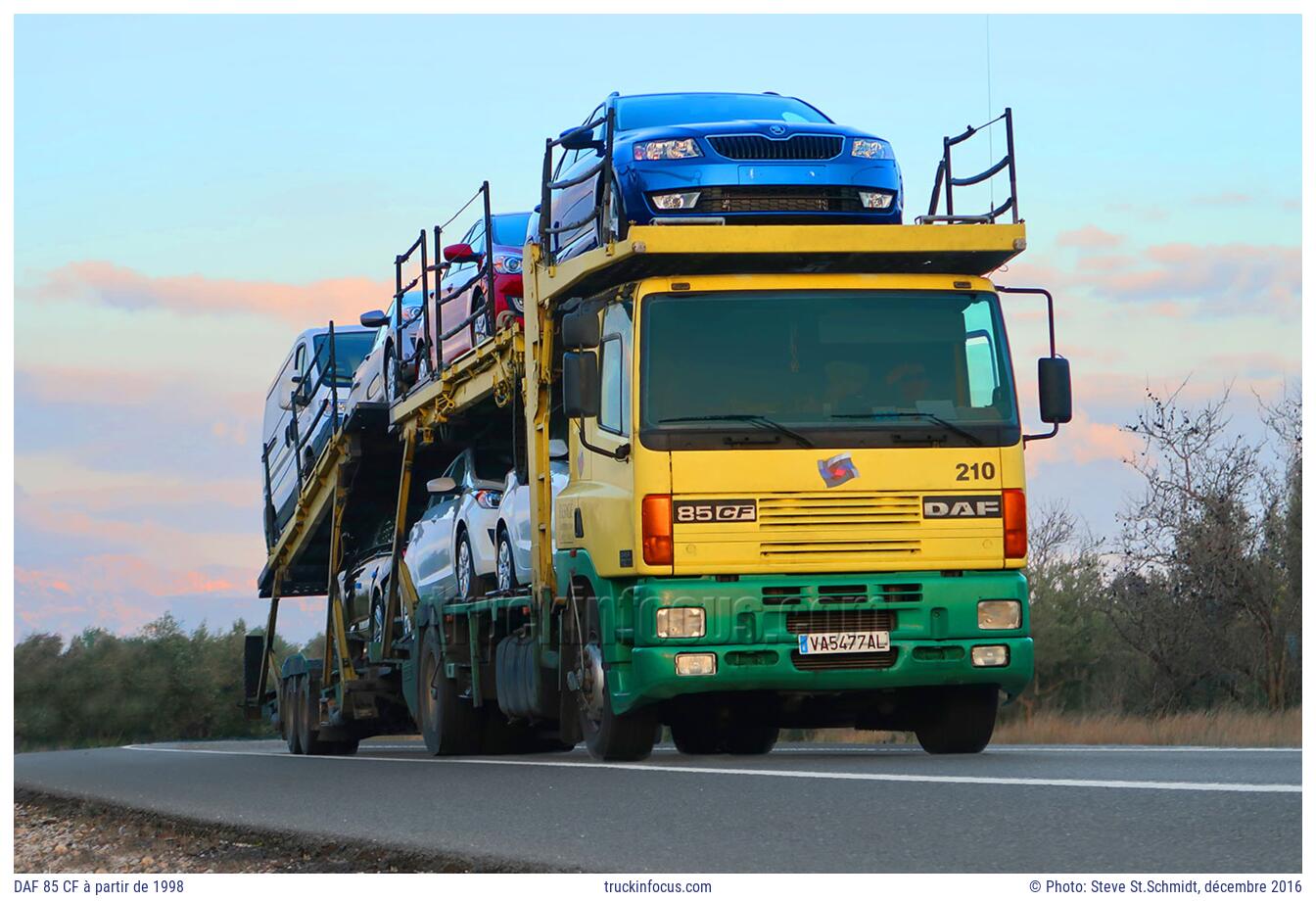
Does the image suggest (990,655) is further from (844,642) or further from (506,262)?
(506,262)

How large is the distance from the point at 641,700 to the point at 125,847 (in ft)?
10.7

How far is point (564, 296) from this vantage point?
13047 millimetres

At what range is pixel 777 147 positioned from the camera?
12.6 meters

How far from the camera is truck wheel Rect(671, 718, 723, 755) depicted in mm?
14328

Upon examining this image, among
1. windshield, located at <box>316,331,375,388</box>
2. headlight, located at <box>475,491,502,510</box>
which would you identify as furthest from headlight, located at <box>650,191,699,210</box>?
windshield, located at <box>316,331,375,388</box>

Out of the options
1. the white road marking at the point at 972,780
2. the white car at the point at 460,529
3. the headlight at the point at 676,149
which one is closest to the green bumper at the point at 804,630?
the white road marking at the point at 972,780

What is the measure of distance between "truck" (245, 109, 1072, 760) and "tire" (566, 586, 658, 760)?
0.06 feet

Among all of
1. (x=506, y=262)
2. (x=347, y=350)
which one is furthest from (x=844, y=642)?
(x=347, y=350)

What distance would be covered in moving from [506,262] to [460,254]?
1.98ft

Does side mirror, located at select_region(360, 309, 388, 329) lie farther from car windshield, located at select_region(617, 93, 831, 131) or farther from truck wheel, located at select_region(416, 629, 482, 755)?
car windshield, located at select_region(617, 93, 831, 131)

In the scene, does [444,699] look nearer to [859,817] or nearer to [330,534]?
[330,534]

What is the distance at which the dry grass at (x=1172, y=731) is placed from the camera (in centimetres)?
1692

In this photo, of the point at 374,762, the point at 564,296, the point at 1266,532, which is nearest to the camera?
the point at 564,296

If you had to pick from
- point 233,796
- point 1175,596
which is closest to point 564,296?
point 233,796
